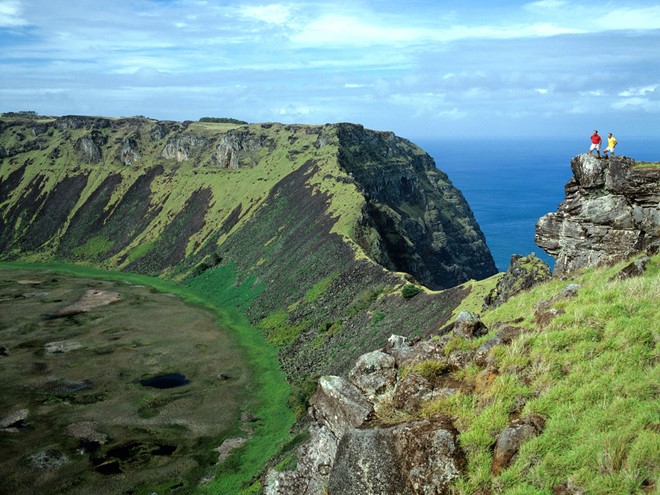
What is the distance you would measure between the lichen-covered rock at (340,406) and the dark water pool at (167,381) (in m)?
60.9

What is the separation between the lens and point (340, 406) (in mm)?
Answer: 18422

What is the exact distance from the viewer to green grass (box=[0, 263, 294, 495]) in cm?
5244

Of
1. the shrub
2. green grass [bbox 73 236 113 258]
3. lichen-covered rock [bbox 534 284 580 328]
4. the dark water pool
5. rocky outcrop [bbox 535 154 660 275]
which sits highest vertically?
rocky outcrop [bbox 535 154 660 275]

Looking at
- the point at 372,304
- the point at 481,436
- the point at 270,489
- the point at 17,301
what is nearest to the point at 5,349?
the point at 17,301

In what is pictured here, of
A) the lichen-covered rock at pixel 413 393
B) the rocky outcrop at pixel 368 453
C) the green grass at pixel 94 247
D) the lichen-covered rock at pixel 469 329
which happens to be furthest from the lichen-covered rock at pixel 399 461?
the green grass at pixel 94 247

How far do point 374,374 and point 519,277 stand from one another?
38.6m

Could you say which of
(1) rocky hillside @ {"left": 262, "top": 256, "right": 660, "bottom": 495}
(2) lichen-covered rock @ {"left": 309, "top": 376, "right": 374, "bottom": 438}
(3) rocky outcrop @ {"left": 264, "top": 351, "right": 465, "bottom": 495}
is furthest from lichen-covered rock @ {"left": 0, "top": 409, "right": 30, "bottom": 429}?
(2) lichen-covered rock @ {"left": 309, "top": 376, "right": 374, "bottom": 438}

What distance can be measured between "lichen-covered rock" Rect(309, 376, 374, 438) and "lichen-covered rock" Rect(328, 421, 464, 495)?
1.88 meters

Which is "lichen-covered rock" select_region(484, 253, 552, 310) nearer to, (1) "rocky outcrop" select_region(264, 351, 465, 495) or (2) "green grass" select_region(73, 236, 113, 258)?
(1) "rocky outcrop" select_region(264, 351, 465, 495)

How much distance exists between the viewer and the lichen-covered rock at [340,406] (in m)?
17.8

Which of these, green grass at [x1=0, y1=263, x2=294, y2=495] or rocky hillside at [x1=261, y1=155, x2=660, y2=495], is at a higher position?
rocky hillside at [x1=261, y1=155, x2=660, y2=495]

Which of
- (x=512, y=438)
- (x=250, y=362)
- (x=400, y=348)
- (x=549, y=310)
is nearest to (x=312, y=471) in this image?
(x=400, y=348)

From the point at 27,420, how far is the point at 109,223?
139207mm

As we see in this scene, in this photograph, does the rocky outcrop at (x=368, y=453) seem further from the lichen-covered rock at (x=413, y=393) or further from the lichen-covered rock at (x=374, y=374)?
the lichen-covered rock at (x=413, y=393)
